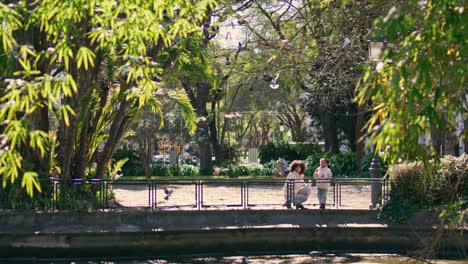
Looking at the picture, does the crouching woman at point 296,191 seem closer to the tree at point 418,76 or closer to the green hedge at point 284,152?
the tree at point 418,76

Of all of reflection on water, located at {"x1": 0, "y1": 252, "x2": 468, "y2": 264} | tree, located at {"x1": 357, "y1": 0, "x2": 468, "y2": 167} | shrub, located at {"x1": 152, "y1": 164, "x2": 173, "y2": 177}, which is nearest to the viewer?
tree, located at {"x1": 357, "y1": 0, "x2": 468, "y2": 167}

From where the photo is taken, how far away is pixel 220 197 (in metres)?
16.3

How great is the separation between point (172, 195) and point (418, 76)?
11.1 m

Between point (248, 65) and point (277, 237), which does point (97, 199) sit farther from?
point (248, 65)

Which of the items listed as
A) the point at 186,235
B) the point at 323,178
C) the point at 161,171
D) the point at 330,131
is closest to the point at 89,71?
the point at 186,235

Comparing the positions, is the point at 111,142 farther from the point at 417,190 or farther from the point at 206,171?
the point at 206,171

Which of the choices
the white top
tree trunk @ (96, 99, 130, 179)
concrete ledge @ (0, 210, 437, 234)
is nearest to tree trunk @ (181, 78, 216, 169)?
tree trunk @ (96, 99, 130, 179)

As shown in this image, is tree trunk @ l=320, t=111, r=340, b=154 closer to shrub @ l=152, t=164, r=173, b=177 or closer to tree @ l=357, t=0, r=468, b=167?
shrub @ l=152, t=164, r=173, b=177

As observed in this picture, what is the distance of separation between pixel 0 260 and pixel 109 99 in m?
6.34

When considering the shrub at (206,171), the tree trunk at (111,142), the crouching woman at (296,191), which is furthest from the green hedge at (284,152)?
the crouching woman at (296,191)

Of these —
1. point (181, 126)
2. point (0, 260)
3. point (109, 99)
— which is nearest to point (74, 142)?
point (109, 99)

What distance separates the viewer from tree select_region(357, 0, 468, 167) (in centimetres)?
643

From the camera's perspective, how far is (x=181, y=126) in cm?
3328

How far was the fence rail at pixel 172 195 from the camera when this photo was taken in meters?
15.8
